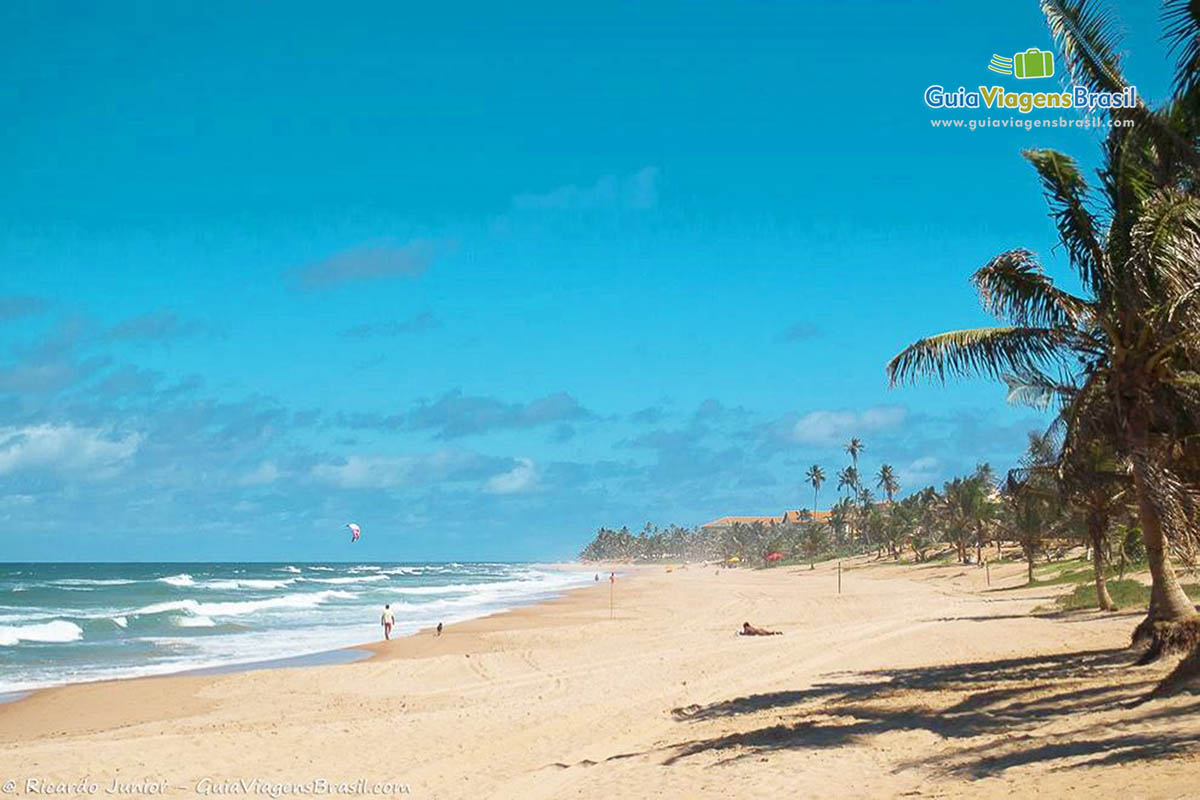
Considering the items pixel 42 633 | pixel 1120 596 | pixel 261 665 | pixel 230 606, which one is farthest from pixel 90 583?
pixel 1120 596

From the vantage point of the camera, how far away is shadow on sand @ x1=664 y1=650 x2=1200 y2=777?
7863 mm

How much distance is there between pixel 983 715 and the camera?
1025cm

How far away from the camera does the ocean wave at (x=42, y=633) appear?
3259cm

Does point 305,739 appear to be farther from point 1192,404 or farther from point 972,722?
point 1192,404

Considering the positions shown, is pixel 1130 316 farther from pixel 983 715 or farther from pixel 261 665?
pixel 261 665

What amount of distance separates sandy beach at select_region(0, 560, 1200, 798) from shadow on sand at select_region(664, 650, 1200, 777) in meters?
0.04

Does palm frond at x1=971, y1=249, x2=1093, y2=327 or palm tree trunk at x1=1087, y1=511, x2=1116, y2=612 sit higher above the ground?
palm frond at x1=971, y1=249, x2=1093, y2=327

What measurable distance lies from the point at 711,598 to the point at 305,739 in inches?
1639

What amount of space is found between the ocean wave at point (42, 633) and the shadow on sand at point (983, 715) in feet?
93.2

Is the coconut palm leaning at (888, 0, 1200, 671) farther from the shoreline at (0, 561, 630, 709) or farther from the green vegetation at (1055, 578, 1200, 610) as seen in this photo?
the shoreline at (0, 561, 630, 709)

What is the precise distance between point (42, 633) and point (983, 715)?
3563cm

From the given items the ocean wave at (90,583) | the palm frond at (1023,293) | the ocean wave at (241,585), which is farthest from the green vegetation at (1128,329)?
the ocean wave at (90,583)

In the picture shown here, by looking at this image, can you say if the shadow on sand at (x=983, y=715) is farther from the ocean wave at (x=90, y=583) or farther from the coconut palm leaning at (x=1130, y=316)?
the ocean wave at (x=90, y=583)

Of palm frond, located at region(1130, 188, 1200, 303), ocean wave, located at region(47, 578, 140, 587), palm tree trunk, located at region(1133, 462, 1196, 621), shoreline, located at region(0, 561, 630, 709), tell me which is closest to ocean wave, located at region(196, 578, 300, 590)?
ocean wave, located at region(47, 578, 140, 587)
